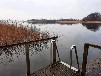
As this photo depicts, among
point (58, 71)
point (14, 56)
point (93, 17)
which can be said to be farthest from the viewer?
point (93, 17)

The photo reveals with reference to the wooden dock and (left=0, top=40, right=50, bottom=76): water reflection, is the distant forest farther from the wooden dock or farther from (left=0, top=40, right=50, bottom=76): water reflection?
the wooden dock

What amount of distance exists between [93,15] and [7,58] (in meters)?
96.6

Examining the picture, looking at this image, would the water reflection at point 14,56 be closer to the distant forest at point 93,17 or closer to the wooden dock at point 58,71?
the wooden dock at point 58,71

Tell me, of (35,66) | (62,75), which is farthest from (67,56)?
(62,75)

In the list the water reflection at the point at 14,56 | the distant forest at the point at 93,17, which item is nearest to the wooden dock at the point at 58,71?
the water reflection at the point at 14,56

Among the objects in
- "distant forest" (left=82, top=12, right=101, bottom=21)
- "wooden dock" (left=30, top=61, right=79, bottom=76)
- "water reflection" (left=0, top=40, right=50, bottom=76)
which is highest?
"distant forest" (left=82, top=12, right=101, bottom=21)

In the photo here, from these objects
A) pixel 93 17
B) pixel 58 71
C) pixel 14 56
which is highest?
pixel 93 17

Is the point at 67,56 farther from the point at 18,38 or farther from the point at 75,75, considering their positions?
the point at 75,75

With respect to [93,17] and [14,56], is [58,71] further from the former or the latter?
[93,17]

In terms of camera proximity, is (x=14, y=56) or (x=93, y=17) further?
(x=93, y=17)

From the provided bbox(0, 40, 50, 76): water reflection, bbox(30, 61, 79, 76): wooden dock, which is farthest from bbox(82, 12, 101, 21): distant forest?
bbox(30, 61, 79, 76): wooden dock

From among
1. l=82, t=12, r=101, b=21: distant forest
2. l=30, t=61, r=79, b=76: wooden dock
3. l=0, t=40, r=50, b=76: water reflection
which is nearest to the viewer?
l=30, t=61, r=79, b=76: wooden dock

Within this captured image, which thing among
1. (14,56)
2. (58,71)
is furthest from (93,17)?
(58,71)

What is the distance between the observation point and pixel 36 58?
14422 mm
